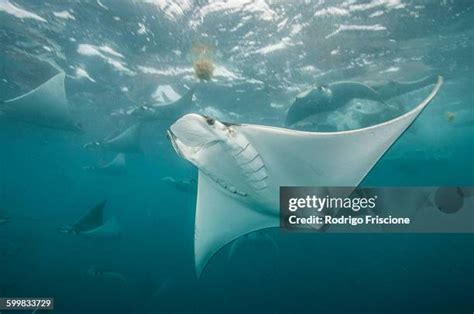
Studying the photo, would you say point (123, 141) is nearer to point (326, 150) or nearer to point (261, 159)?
point (261, 159)

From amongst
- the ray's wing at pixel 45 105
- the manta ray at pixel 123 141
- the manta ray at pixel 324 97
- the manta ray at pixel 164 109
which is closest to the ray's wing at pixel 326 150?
the manta ray at pixel 324 97

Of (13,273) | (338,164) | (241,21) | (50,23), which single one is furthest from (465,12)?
(13,273)

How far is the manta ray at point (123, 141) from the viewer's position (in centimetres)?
1133

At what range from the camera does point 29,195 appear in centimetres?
8062

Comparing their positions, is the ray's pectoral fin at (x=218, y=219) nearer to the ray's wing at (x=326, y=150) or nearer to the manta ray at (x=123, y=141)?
the ray's wing at (x=326, y=150)

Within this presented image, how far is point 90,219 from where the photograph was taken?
7949mm

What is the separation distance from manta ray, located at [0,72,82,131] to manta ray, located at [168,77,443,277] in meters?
6.01

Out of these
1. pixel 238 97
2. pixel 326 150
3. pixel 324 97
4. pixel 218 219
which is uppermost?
pixel 238 97

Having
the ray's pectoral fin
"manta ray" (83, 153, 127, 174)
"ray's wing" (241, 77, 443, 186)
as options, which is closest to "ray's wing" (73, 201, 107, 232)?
the ray's pectoral fin

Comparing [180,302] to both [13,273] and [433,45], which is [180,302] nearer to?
[13,273]

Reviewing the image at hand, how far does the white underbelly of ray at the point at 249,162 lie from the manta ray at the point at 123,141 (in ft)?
27.4

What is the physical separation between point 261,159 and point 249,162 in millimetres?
180

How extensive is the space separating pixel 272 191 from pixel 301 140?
3.16ft

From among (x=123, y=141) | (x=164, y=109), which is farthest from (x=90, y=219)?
(x=123, y=141)
